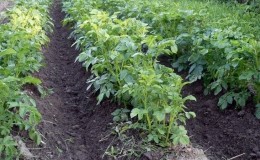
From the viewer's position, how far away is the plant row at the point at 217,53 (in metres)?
3.85

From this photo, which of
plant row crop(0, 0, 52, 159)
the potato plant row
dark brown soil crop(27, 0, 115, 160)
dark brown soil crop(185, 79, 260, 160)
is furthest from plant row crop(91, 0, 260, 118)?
plant row crop(0, 0, 52, 159)

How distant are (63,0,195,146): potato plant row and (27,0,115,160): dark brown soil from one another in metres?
0.33

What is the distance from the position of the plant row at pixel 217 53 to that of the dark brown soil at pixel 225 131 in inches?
4.5

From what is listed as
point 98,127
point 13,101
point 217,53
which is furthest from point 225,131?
point 13,101

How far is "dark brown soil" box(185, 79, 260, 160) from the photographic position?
3609 mm

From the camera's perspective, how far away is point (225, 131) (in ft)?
12.8

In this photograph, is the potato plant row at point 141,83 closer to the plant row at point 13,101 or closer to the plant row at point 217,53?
the plant row at point 217,53

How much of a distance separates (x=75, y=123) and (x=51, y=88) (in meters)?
1.06

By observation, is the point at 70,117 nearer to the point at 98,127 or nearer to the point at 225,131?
the point at 98,127

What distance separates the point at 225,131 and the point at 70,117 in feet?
5.91

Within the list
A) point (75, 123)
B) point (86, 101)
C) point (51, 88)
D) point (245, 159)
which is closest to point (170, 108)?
point (245, 159)

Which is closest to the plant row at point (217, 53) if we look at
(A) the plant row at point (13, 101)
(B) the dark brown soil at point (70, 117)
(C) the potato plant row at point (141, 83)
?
(C) the potato plant row at point (141, 83)

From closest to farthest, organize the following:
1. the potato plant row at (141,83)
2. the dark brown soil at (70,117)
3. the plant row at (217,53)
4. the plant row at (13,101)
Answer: the plant row at (13,101) → the potato plant row at (141,83) → the dark brown soil at (70,117) → the plant row at (217,53)

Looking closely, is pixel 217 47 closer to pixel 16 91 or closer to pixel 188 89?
pixel 188 89
